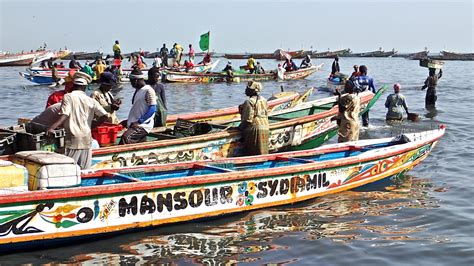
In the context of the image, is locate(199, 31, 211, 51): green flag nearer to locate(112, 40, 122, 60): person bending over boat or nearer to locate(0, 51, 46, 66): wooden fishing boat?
locate(112, 40, 122, 60): person bending over boat

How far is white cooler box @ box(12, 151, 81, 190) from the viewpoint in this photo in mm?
7000

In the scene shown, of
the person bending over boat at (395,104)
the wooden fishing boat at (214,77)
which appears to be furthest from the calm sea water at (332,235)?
the wooden fishing boat at (214,77)

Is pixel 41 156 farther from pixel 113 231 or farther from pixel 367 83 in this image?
pixel 367 83

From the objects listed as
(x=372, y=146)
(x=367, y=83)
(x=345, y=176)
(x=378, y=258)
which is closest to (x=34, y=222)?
(x=378, y=258)

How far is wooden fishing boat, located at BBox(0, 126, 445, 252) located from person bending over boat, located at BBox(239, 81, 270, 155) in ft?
2.17

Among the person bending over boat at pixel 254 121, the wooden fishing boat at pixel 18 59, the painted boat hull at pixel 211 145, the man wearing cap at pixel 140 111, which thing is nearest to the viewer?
the man wearing cap at pixel 140 111

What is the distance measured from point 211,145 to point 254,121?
0.95 meters

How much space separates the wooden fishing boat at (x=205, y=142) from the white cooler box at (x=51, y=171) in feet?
6.20

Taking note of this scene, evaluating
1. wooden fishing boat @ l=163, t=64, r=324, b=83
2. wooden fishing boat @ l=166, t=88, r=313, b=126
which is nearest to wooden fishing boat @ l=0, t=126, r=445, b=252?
wooden fishing boat @ l=166, t=88, r=313, b=126

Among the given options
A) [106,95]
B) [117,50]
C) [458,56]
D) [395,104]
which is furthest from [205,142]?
[458,56]

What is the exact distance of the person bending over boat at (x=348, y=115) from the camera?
10516 millimetres

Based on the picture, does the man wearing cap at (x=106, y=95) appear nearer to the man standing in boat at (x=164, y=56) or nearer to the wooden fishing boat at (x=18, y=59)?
the man standing in boat at (x=164, y=56)

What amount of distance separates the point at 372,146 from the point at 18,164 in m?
6.16

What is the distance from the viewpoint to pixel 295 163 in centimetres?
959
